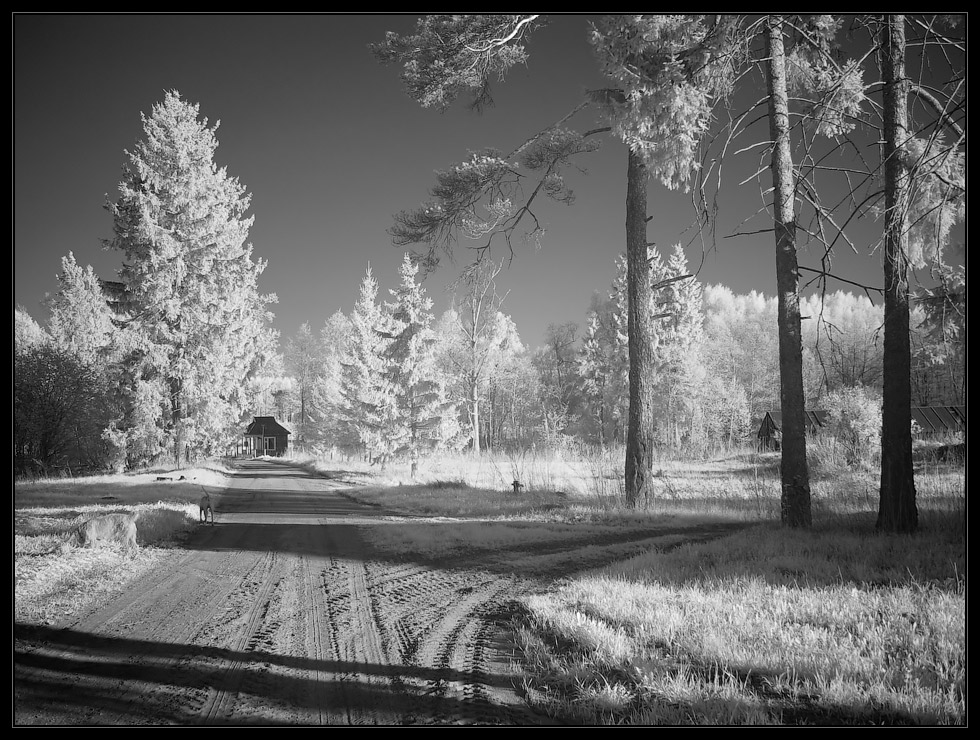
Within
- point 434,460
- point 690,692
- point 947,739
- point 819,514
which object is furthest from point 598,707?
point 434,460

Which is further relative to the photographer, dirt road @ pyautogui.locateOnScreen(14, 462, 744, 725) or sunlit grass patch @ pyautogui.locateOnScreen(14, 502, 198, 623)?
sunlit grass patch @ pyautogui.locateOnScreen(14, 502, 198, 623)

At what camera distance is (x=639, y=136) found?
5.39m

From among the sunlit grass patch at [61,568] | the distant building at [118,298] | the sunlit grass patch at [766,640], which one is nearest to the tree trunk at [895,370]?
the sunlit grass patch at [766,640]

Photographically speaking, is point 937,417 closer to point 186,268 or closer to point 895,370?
point 895,370

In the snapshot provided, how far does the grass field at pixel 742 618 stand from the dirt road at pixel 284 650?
42cm

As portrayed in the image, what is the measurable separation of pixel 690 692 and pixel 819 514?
7.76 meters

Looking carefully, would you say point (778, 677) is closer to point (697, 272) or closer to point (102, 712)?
point (102, 712)

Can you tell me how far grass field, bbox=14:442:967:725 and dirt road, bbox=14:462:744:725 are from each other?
418 millimetres

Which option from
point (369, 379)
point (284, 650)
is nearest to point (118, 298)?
point (369, 379)

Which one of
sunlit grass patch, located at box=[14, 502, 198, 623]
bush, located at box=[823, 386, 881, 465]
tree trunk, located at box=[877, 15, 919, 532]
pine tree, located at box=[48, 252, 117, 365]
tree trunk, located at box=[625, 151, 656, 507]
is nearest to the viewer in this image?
sunlit grass patch, located at box=[14, 502, 198, 623]

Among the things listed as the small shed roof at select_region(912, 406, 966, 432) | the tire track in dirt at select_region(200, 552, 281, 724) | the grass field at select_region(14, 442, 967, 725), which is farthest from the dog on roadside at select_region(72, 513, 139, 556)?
the small shed roof at select_region(912, 406, 966, 432)

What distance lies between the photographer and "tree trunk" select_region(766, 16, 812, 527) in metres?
7.96

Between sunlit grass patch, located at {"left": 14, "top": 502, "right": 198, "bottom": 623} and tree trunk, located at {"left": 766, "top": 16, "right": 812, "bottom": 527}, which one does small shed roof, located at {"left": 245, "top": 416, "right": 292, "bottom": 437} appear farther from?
tree trunk, located at {"left": 766, "top": 16, "right": 812, "bottom": 527}

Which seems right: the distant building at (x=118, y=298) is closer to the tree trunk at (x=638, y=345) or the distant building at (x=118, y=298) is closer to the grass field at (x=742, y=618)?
the grass field at (x=742, y=618)
